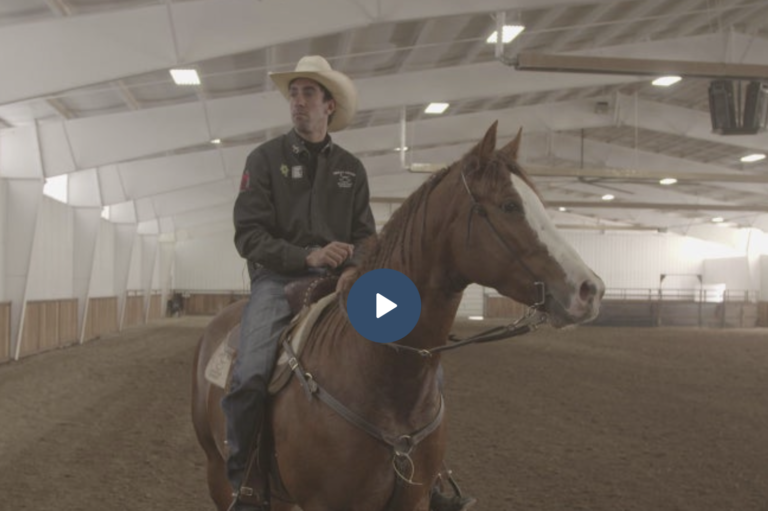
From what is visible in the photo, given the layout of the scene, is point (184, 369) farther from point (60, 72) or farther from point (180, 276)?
point (180, 276)

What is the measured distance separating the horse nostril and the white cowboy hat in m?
1.56

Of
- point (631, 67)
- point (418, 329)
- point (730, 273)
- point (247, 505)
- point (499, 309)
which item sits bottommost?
point (499, 309)

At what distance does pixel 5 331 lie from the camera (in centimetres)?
1575

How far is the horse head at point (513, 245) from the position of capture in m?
2.11

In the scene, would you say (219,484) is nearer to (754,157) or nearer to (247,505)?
(247,505)

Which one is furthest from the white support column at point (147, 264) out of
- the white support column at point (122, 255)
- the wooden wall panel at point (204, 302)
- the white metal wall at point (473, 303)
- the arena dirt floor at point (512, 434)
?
the white metal wall at point (473, 303)

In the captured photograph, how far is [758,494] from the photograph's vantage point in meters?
5.91

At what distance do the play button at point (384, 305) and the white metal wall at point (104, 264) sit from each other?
24944 millimetres

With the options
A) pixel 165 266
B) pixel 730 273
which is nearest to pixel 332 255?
pixel 165 266

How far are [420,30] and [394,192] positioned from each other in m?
17.6

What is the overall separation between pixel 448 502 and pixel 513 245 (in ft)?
4.17

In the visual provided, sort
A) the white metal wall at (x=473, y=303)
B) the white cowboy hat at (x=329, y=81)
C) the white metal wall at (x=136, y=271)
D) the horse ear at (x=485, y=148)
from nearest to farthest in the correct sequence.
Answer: the horse ear at (x=485, y=148) < the white cowboy hat at (x=329, y=81) < the white metal wall at (x=136, y=271) < the white metal wall at (x=473, y=303)

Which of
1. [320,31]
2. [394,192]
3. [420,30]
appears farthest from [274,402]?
[394,192]

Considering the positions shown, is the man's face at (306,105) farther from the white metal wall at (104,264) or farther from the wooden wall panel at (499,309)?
the wooden wall panel at (499,309)
